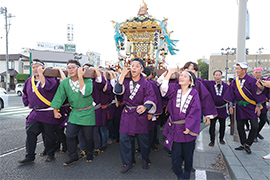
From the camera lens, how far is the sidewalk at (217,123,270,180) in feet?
9.71

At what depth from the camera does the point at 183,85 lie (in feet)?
9.61

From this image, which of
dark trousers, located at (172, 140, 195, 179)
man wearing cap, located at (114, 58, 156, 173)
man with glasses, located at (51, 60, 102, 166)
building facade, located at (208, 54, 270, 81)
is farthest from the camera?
building facade, located at (208, 54, 270, 81)

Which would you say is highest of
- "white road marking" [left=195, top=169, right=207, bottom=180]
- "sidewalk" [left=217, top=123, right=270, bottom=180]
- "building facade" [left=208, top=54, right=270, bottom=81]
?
"building facade" [left=208, top=54, right=270, bottom=81]

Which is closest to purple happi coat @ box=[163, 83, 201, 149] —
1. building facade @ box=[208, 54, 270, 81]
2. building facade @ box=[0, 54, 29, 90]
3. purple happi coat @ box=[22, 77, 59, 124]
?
purple happi coat @ box=[22, 77, 59, 124]

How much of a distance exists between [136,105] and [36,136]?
1.96 meters

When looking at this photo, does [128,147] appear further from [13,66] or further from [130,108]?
[13,66]

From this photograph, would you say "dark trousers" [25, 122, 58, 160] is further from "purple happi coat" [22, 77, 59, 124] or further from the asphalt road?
the asphalt road

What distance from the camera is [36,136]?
3.57 meters

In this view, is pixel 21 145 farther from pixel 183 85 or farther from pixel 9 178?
pixel 183 85

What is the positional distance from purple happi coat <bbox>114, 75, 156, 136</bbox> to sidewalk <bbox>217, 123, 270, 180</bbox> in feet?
5.21

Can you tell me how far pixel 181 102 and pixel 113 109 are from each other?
2.42m

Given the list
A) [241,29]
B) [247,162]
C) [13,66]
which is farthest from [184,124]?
[13,66]

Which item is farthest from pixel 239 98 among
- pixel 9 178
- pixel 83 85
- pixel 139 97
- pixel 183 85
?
pixel 9 178

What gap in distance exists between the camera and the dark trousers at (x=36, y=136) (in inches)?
137
